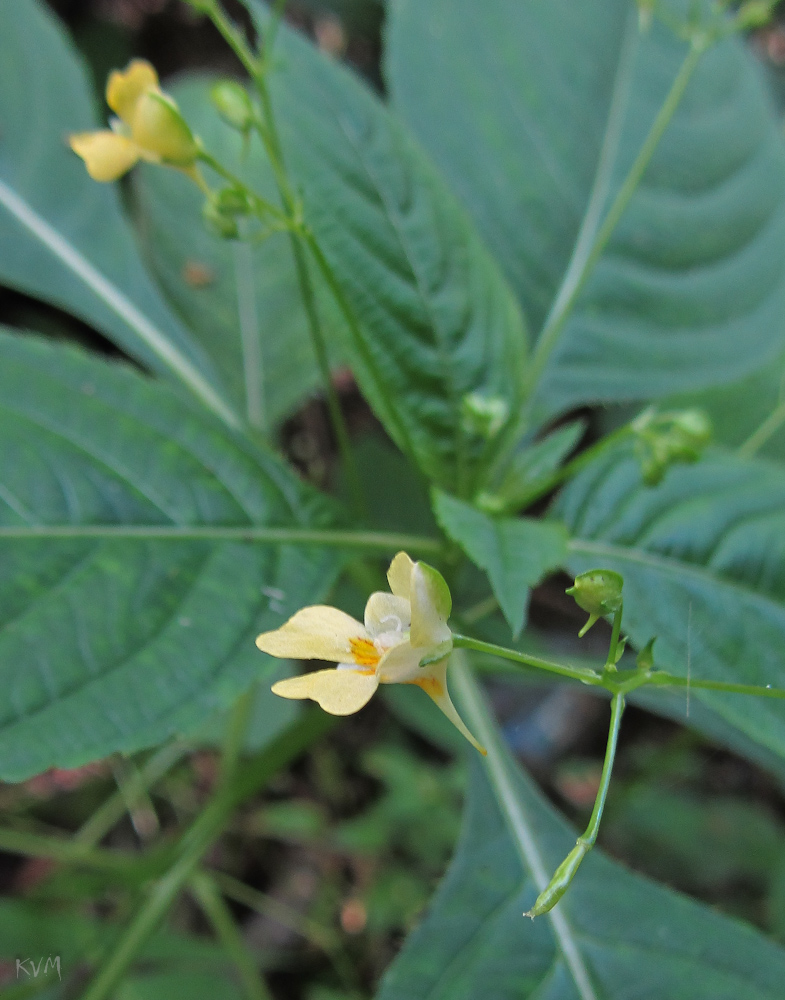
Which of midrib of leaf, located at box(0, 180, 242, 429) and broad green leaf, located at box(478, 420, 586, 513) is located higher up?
midrib of leaf, located at box(0, 180, 242, 429)

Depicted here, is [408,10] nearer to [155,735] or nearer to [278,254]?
[278,254]

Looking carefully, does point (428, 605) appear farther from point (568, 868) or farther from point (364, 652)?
point (568, 868)

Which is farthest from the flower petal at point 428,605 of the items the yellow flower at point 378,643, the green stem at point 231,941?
the green stem at point 231,941

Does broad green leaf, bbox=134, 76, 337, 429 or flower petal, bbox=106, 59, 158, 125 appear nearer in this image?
flower petal, bbox=106, 59, 158, 125

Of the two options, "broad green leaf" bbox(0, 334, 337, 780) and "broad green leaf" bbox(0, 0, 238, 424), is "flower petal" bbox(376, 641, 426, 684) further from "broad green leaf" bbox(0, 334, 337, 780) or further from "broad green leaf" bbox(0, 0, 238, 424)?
"broad green leaf" bbox(0, 0, 238, 424)

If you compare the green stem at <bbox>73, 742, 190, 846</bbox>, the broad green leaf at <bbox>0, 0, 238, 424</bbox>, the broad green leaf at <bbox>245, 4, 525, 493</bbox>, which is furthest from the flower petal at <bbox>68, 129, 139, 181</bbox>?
the green stem at <bbox>73, 742, 190, 846</bbox>

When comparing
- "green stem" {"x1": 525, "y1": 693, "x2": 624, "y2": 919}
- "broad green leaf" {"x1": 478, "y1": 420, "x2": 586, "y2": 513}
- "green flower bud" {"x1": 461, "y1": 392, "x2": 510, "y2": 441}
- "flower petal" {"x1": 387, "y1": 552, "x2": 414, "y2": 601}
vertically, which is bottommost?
"broad green leaf" {"x1": 478, "y1": 420, "x2": 586, "y2": 513}

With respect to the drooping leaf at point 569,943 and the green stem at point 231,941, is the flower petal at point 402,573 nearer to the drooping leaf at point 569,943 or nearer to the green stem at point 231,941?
the drooping leaf at point 569,943
